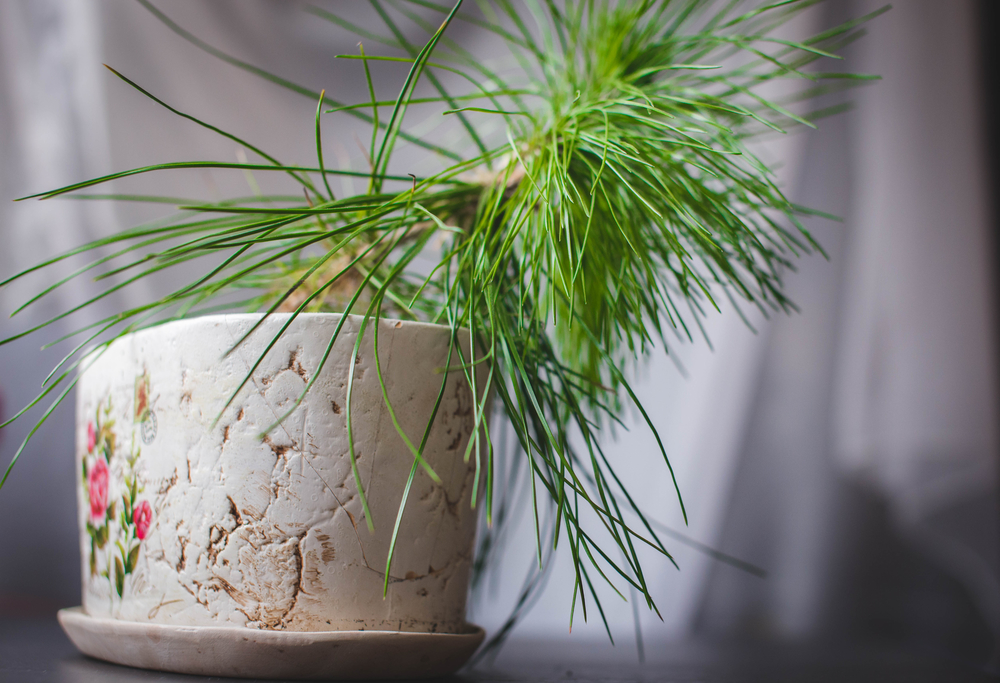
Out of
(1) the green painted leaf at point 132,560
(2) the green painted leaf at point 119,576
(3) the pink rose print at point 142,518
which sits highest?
(3) the pink rose print at point 142,518

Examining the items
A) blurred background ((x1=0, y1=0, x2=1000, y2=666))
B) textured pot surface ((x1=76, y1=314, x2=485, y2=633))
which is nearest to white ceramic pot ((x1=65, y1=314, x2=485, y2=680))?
textured pot surface ((x1=76, y1=314, x2=485, y2=633))

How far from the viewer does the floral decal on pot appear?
0.96 feet

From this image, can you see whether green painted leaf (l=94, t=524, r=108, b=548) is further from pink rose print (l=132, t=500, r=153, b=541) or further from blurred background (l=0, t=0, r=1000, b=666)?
blurred background (l=0, t=0, r=1000, b=666)

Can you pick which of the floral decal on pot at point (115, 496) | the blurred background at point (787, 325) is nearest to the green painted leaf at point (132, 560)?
the floral decal on pot at point (115, 496)

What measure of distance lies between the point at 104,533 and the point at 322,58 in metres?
0.62

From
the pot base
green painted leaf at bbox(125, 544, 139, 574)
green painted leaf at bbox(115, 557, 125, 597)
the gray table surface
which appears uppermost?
green painted leaf at bbox(125, 544, 139, 574)

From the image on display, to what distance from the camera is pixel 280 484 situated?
0.88ft

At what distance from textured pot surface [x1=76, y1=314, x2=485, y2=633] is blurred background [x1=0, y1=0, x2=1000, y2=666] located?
420 mm

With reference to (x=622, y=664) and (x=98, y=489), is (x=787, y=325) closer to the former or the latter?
(x=622, y=664)

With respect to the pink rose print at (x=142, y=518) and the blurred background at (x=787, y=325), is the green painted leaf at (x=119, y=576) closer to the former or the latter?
the pink rose print at (x=142, y=518)

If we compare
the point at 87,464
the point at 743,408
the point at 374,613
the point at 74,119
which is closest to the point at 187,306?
the point at 87,464

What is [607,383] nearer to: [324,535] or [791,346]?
[324,535]

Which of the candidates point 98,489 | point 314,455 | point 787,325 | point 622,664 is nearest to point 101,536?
point 98,489

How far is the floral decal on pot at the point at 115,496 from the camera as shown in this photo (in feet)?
0.96
